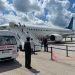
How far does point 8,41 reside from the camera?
15.3m

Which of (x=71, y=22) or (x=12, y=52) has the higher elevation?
(x=71, y=22)

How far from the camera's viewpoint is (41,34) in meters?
42.9

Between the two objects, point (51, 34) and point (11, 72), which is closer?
point (11, 72)

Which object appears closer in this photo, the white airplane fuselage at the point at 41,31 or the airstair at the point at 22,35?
the airstair at the point at 22,35

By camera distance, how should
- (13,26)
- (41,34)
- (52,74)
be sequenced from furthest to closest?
(41,34), (13,26), (52,74)

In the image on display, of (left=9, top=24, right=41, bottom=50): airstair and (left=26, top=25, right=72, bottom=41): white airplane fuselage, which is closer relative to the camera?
(left=9, top=24, right=41, bottom=50): airstair

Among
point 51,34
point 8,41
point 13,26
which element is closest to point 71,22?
point 51,34

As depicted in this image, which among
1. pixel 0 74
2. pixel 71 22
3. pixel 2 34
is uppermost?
pixel 71 22

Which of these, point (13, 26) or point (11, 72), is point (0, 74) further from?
point (13, 26)

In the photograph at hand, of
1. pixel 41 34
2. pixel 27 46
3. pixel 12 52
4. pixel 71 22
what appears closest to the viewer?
pixel 27 46

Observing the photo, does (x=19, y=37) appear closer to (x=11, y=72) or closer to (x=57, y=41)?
(x=11, y=72)

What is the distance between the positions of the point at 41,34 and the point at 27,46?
29.3 metres

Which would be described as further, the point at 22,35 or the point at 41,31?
the point at 41,31

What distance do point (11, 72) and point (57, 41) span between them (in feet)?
106
